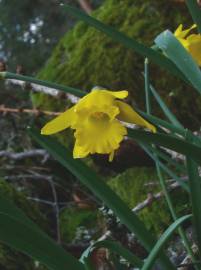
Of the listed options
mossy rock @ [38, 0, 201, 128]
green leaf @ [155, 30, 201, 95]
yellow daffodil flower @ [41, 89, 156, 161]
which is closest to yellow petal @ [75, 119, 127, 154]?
yellow daffodil flower @ [41, 89, 156, 161]

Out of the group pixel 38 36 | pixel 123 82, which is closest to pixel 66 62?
pixel 123 82

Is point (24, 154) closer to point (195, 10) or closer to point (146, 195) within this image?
point (146, 195)

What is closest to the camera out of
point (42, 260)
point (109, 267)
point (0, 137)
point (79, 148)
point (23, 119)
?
point (42, 260)

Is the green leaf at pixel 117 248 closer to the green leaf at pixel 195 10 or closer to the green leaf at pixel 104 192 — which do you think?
the green leaf at pixel 104 192

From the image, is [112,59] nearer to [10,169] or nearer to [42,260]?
[10,169]

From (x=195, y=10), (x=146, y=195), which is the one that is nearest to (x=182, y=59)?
(x=195, y=10)

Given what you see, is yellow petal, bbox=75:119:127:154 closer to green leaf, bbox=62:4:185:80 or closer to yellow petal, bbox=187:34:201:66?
green leaf, bbox=62:4:185:80

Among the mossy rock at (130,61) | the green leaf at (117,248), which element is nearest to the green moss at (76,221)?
the mossy rock at (130,61)
